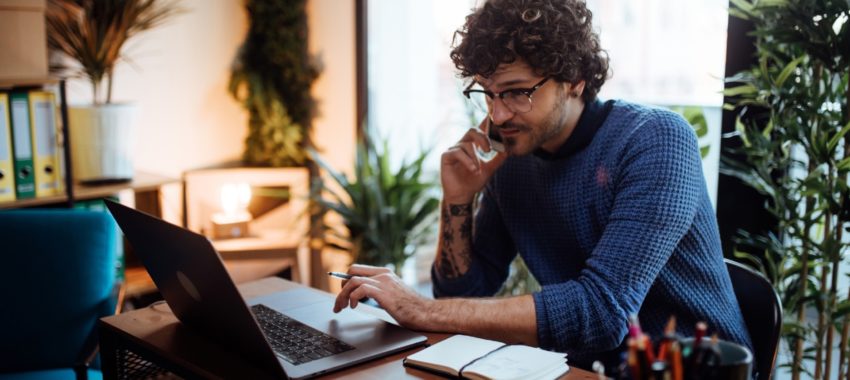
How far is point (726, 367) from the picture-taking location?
0.89 m

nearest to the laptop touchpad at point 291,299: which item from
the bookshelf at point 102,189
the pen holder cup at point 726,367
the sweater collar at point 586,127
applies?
the sweater collar at point 586,127

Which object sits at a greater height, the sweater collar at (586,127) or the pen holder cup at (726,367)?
the sweater collar at (586,127)

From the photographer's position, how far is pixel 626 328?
1.50m

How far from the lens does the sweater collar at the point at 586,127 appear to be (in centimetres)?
176

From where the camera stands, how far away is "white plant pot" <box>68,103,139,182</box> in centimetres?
294

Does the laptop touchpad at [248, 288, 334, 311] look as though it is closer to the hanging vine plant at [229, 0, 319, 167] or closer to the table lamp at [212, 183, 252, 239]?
the table lamp at [212, 183, 252, 239]

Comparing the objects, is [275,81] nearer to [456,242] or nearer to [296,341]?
[456,242]

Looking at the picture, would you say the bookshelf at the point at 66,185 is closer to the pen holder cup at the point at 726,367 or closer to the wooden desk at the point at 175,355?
the wooden desk at the point at 175,355

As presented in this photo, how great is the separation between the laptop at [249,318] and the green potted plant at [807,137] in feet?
3.88

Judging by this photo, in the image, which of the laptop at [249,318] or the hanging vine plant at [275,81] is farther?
the hanging vine plant at [275,81]

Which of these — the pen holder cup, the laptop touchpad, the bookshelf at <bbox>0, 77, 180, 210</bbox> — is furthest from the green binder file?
the pen holder cup

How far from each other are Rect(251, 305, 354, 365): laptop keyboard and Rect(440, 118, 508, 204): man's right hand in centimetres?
56

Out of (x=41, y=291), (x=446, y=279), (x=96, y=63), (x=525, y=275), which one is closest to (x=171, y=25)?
(x=96, y=63)

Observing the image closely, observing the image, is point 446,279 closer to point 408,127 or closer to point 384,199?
point 384,199
